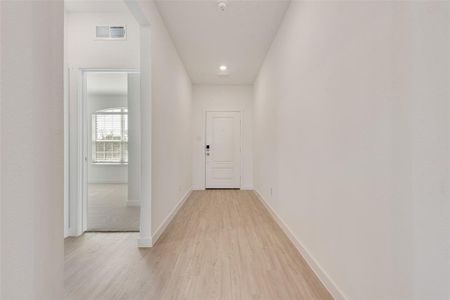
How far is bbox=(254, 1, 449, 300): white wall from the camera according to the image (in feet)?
3.17

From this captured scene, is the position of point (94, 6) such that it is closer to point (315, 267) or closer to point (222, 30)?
point (222, 30)

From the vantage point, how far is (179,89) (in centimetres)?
452

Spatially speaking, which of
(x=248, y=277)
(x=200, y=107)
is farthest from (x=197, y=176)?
(x=248, y=277)

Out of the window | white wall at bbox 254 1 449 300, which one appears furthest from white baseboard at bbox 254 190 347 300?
the window

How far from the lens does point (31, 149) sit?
103cm

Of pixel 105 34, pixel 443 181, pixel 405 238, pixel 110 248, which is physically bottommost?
pixel 110 248

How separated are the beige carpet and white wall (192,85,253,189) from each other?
76.2 inches

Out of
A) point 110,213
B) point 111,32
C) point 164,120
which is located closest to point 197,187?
point 110,213

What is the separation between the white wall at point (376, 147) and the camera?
965 millimetres

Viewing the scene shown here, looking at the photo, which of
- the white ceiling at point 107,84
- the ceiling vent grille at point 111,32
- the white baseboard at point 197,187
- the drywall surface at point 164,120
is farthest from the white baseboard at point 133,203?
the ceiling vent grille at point 111,32

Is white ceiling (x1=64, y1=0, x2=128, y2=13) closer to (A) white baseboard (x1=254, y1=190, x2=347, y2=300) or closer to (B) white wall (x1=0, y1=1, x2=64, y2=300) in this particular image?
(B) white wall (x1=0, y1=1, x2=64, y2=300)

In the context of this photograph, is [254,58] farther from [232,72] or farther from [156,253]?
[156,253]

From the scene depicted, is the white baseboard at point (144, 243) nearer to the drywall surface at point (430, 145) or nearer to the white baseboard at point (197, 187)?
the drywall surface at point (430, 145)

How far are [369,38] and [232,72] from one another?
4.27 meters
